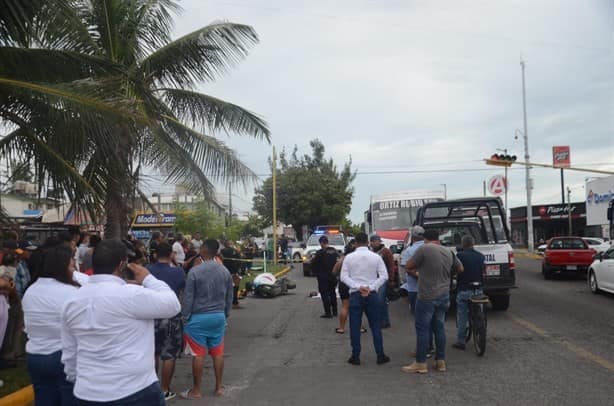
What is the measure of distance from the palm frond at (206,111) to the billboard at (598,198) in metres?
22.3

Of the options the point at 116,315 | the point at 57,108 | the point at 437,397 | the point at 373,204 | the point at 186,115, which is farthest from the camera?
the point at 373,204

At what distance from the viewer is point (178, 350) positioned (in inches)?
262

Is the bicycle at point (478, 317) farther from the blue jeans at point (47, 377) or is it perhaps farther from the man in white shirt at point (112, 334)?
the man in white shirt at point (112, 334)

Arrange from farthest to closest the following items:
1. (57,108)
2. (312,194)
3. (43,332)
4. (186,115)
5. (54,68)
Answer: (312,194) → (186,115) → (54,68) → (57,108) → (43,332)

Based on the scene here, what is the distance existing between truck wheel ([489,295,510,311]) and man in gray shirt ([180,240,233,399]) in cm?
757

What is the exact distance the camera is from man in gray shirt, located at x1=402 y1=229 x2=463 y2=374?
7.59 metres

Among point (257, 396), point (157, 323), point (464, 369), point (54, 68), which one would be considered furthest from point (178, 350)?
point (54, 68)

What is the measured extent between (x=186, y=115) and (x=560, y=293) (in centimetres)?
1115

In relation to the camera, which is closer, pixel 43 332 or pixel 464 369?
pixel 43 332

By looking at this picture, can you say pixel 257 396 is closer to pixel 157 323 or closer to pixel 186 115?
pixel 157 323

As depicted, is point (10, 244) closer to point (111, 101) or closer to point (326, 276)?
point (111, 101)

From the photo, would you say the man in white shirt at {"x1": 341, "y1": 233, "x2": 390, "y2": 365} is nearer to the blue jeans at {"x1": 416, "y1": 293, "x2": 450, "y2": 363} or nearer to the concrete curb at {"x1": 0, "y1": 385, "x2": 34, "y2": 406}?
the blue jeans at {"x1": 416, "y1": 293, "x2": 450, "y2": 363}

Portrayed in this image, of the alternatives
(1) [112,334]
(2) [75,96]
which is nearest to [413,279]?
(2) [75,96]

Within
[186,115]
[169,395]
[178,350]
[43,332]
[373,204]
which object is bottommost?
[169,395]
